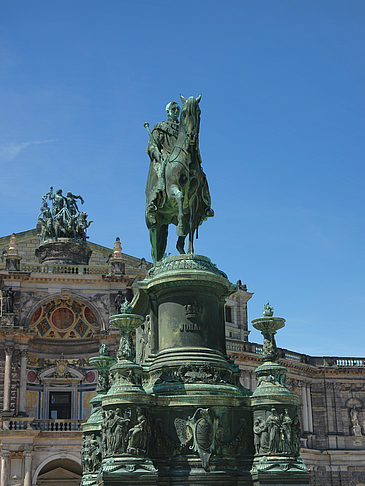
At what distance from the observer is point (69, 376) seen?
149 ft

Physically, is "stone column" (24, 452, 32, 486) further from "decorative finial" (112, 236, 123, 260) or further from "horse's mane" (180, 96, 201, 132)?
"horse's mane" (180, 96, 201, 132)

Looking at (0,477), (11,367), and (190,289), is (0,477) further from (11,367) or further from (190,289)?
(190,289)

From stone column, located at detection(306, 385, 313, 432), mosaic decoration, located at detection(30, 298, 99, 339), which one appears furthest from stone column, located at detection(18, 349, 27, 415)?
stone column, located at detection(306, 385, 313, 432)

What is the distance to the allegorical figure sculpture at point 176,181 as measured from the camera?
43.3 ft

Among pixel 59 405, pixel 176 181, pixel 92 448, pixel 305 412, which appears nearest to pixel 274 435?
pixel 92 448

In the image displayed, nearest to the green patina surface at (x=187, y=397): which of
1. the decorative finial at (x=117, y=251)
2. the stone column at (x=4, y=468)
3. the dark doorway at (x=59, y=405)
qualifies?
the stone column at (x=4, y=468)

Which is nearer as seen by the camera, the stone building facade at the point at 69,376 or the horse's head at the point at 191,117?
the horse's head at the point at 191,117

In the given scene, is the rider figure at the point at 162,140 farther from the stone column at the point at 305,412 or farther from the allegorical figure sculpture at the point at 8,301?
the stone column at the point at 305,412

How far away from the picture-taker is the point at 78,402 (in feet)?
147

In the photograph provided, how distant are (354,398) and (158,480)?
45554 mm

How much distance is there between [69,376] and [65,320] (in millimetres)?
3258

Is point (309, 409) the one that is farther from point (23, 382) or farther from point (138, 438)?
point (138, 438)

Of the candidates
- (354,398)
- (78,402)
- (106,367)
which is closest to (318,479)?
(354,398)

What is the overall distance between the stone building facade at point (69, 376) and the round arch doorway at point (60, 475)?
6 cm
